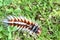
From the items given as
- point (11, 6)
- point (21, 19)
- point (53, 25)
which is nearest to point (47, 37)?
point (53, 25)

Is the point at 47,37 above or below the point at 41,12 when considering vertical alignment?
below

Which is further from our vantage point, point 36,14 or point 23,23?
point 36,14

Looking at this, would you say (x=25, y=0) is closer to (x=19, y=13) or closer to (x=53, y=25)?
(x=19, y=13)

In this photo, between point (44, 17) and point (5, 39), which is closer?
point (5, 39)
